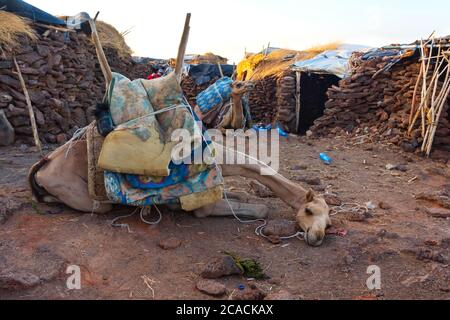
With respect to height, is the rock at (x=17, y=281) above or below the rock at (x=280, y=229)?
above

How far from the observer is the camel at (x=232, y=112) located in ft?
21.7

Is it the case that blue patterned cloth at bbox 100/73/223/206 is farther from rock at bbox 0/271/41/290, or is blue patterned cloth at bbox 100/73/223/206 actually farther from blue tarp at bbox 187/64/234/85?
blue tarp at bbox 187/64/234/85

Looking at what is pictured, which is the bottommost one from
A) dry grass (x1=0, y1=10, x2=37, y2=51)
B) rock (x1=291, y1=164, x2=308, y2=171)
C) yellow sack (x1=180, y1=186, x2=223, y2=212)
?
rock (x1=291, y1=164, x2=308, y2=171)

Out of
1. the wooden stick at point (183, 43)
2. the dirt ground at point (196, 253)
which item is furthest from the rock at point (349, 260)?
the wooden stick at point (183, 43)

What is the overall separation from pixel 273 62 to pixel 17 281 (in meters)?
12.5

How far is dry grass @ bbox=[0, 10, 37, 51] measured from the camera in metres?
6.63

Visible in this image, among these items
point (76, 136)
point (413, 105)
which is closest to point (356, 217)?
point (76, 136)

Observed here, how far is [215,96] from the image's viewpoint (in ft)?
23.3

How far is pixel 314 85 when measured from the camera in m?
11.5

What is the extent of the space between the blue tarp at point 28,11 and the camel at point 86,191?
473 centimetres

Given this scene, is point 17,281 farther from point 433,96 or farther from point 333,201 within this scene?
point 433,96

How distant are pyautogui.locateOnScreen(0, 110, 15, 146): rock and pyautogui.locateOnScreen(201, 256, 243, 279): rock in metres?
5.20

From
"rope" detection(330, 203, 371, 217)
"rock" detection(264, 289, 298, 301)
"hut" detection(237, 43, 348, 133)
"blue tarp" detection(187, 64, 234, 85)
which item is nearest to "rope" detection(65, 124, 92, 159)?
"rock" detection(264, 289, 298, 301)

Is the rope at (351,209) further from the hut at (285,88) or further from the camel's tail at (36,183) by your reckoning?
the hut at (285,88)
